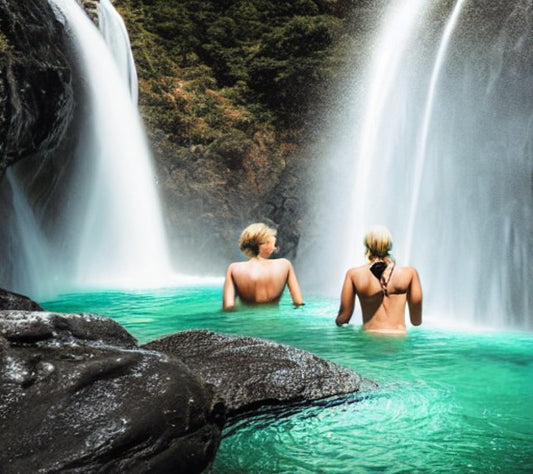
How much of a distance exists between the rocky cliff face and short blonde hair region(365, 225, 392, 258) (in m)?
5.56

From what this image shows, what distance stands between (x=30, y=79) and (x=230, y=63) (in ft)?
39.8

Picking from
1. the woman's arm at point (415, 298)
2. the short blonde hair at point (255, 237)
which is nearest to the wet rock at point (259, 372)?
the woman's arm at point (415, 298)

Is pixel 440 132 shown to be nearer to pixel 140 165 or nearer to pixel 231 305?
pixel 231 305

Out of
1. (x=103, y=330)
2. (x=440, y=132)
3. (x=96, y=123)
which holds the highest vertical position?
(x=96, y=123)

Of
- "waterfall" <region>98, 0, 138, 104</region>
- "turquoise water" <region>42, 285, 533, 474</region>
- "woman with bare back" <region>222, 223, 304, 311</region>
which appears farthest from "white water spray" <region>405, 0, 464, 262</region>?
"waterfall" <region>98, 0, 138, 104</region>

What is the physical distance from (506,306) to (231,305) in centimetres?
374

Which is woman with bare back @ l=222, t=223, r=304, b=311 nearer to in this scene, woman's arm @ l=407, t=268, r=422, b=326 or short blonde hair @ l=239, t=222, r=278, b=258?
short blonde hair @ l=239, t=222, r=278, b=258

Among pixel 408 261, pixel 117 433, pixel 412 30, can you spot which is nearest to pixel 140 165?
pixel 412 30

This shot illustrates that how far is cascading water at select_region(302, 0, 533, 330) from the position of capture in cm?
757

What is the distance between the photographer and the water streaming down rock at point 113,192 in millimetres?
14305

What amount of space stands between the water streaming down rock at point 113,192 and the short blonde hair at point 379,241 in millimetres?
9566

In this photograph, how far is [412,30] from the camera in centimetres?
1188

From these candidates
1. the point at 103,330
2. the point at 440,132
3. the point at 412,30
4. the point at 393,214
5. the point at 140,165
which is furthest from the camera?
the point at 140,165

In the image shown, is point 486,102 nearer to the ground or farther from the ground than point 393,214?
farther from the ground
